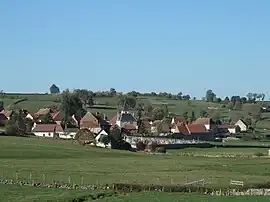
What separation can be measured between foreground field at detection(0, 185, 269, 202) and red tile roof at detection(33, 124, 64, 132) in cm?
11536

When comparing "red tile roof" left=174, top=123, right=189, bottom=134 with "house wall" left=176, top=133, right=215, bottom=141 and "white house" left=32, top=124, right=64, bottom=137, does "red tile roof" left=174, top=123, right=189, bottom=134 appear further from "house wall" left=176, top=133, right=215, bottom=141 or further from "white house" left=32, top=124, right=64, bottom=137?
"white house" left=32, top=124, right=64, bottom=137

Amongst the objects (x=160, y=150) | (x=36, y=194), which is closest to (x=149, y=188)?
(x=36, y=194)

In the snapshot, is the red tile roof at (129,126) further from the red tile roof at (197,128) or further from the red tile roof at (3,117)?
the red tile roof at (3,117)

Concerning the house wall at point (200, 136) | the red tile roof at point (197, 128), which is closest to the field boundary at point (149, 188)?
the house wall at point (200, 136)

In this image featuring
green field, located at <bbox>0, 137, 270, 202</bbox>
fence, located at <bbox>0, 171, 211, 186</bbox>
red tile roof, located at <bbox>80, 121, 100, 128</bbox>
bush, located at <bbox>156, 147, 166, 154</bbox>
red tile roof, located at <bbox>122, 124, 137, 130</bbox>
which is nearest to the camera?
green field, located at <bbox>0, 137, 270, 202</bbox>

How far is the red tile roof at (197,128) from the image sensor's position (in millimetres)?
192375

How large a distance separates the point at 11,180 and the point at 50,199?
52.3ft

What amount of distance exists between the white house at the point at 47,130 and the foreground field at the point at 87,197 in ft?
374

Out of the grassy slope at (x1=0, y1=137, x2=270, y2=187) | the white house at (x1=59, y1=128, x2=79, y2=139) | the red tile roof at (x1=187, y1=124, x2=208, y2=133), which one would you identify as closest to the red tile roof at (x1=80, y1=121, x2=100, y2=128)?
the white house at (x1=59, y1=128, x2=79, y2=139)

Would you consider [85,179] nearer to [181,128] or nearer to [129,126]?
[129,126]

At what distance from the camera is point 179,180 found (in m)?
62.7

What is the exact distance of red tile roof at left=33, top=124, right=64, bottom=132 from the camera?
165 m

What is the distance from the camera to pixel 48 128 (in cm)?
16588

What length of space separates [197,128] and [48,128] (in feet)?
160
